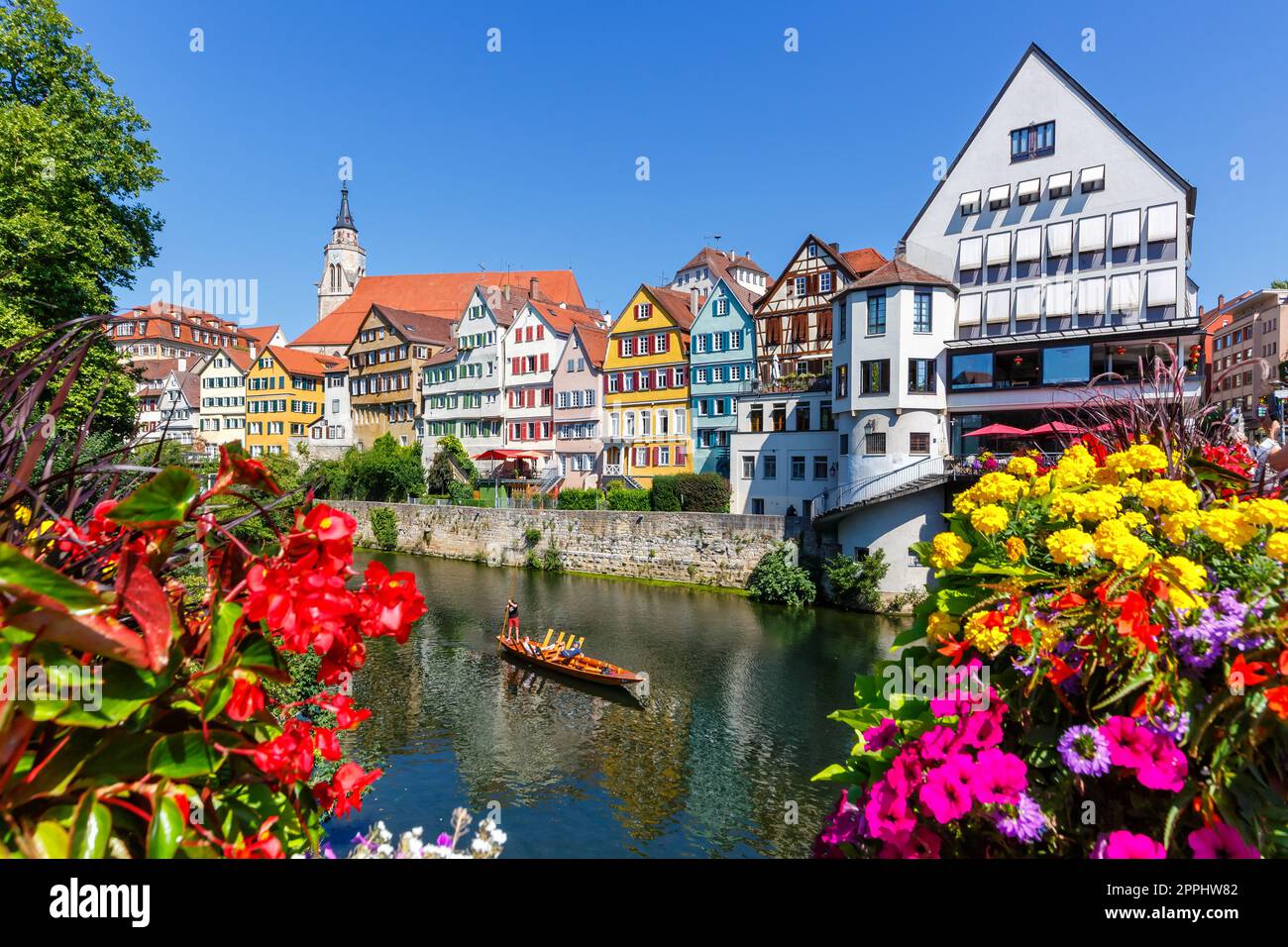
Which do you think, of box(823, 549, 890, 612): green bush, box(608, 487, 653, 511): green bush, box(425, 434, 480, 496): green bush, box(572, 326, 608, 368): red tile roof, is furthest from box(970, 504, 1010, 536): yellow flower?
box(425, 434, 480, 496): green bush

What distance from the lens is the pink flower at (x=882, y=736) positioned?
2.46m

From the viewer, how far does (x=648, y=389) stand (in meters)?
43.8

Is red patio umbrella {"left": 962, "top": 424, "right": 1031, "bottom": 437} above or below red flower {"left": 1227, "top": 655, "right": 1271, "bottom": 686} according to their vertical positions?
above

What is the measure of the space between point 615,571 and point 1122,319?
24.0 meters

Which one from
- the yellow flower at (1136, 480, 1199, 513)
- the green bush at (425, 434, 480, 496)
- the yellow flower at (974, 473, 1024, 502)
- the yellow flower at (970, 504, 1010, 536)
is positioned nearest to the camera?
the yellow flower at (1136, 480, 1199, 513)

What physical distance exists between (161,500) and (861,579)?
29222 millimetres

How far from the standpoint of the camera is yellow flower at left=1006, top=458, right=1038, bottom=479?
3.20m

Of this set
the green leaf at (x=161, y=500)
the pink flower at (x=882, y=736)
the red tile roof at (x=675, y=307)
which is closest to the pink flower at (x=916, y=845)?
the pink flower at (x=882, y=736)

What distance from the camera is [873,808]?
2.19 metres

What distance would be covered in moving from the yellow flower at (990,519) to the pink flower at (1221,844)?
104 cm

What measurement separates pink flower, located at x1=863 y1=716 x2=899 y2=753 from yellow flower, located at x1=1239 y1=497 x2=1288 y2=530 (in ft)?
4.01

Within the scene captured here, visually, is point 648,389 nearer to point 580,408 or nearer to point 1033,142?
point 580,408

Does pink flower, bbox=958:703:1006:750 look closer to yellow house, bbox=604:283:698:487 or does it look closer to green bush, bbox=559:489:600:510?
green bush, bbox=559:489:600:510

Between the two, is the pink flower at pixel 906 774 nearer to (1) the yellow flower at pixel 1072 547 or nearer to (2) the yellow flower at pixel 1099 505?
(1) the yellow flower at pixel 1072 547
